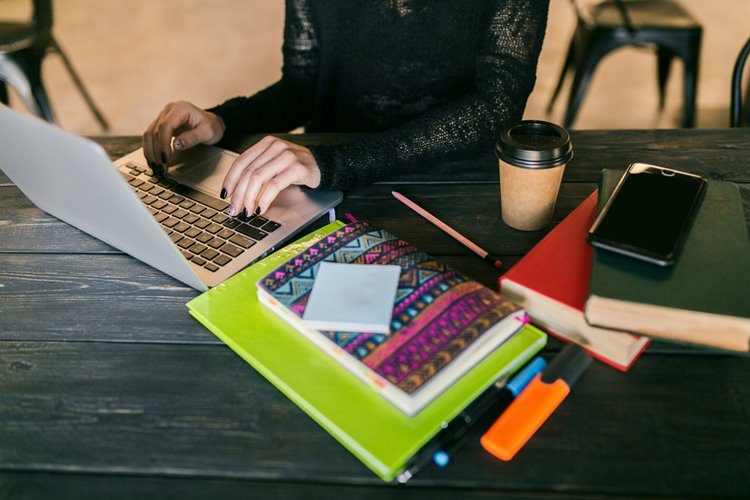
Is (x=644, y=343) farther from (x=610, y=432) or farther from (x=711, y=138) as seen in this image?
(x=711, y=138)

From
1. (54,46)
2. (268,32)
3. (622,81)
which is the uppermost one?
(54,46)

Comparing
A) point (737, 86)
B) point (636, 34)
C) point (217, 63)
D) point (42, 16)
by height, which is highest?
point (42, 16)

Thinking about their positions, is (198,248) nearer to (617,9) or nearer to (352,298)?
(352,298)

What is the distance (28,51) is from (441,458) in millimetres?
2232

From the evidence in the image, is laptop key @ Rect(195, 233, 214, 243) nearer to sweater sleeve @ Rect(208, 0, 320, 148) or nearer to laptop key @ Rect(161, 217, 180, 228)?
laptop key @ Rect(161, 217, 180, 228)

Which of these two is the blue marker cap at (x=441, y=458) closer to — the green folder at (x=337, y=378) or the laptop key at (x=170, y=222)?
the green folder at (x=337, y=378)

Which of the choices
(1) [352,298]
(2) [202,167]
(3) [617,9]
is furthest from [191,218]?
(3) [617,9]

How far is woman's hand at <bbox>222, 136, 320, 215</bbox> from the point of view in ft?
2.62

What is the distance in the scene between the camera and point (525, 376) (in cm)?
59

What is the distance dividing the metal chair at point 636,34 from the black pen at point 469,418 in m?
1.77

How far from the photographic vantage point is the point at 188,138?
0.98 meters

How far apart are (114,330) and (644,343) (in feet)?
1.86

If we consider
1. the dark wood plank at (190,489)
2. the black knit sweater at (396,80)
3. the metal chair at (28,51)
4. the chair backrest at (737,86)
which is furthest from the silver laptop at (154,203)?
the metal chair at (28,51)

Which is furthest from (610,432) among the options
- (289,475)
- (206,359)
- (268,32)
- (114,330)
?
(268,32)
